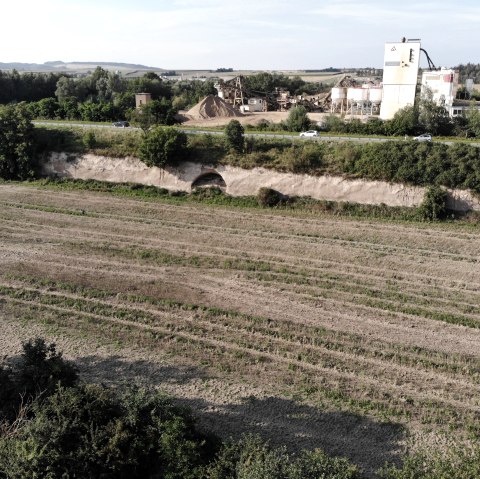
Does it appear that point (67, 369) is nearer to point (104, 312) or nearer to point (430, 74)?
point (104, 312)

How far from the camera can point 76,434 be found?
11930mm

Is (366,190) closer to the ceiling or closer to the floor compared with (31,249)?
closer to the ceiling

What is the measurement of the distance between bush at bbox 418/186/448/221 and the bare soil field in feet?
3.66

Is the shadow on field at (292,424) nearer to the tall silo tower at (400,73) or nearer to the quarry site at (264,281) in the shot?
the quarry site at (264,281)

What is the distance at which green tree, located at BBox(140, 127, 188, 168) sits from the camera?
114 feet

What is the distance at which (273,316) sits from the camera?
19.4 metres

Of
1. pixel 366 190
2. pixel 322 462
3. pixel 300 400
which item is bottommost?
pixel 300 400

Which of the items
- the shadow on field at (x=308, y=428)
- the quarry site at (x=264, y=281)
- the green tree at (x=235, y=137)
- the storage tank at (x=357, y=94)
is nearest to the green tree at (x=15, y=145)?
the quarry site at (x=264, y=281)

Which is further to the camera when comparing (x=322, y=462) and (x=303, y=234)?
(x=303, y=234)

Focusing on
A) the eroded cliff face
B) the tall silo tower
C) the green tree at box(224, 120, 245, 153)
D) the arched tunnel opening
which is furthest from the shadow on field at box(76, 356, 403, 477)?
the tall silo tower

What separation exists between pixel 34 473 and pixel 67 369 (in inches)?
153

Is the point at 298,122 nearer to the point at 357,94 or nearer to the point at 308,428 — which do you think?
the point at 357,94

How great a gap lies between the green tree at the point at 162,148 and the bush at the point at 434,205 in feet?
52.9

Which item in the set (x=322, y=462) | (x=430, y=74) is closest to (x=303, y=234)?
(x=322, y=462)
